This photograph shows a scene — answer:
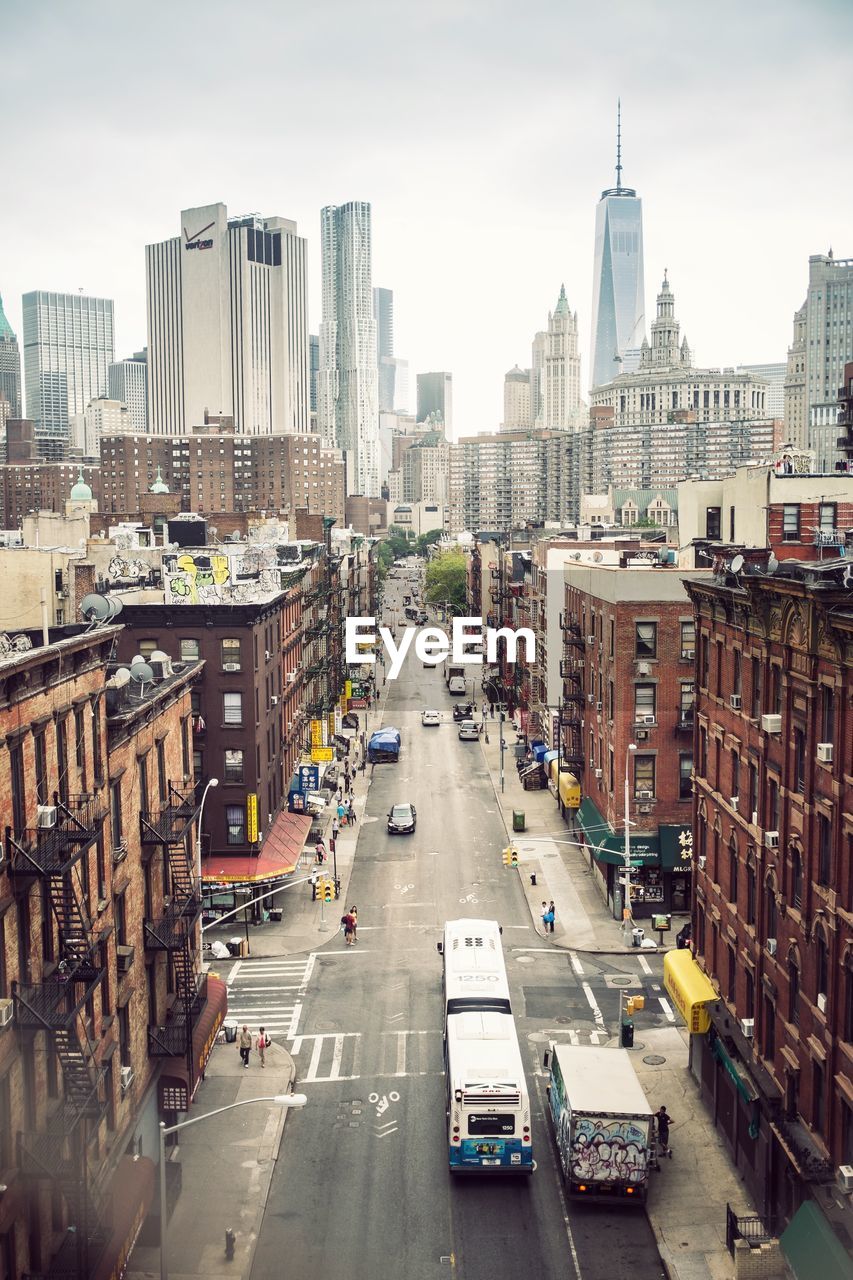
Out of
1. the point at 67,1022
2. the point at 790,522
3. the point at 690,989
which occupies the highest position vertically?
the point at 790,522

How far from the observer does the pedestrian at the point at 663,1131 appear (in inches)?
1380

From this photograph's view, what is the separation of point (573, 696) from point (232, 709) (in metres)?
21.1

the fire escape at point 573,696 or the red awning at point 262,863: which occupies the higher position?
the fire escape at point 573,696

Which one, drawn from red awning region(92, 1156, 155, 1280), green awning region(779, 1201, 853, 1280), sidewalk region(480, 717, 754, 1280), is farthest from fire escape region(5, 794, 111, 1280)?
green awning region(779, 1201, 853, 1280)

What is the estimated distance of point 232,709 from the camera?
194 feet

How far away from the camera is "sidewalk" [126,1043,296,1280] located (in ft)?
97.7

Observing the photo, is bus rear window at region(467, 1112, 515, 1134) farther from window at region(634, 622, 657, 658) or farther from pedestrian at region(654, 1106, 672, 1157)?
window at region(634, 622, 657, 658)

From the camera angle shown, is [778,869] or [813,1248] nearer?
[813,1248]

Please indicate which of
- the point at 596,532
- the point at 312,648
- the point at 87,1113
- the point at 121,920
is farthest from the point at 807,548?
the point at 596,532

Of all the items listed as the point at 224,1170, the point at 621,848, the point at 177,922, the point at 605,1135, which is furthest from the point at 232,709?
the point at 605,1135

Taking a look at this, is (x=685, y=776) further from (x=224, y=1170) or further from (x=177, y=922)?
(x=224, y=1170)

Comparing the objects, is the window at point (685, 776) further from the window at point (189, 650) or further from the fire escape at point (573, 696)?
the window at point (189, 650)

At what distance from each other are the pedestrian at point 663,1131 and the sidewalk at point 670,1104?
274 mm

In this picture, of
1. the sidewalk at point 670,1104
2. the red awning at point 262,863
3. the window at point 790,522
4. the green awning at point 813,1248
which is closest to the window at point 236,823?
the red awning at point 262,863
